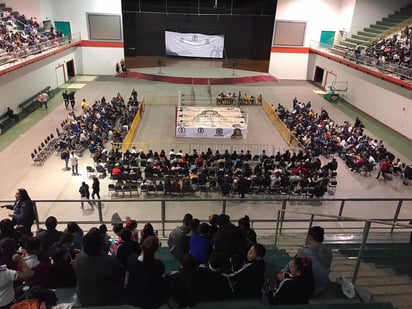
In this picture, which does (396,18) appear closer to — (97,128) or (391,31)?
(391,31)

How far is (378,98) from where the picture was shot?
2403 cm

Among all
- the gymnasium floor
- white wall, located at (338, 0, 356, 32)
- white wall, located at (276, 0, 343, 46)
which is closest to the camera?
the gymnasium floor

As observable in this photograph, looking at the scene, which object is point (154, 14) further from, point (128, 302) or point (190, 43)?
point (128, 302)

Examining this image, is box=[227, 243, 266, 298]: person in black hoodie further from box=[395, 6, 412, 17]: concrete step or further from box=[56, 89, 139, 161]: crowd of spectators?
box=[395, 6, 412, 17]: concrete step

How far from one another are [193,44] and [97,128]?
64.8 ft

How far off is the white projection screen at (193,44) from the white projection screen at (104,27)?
4.80 meters

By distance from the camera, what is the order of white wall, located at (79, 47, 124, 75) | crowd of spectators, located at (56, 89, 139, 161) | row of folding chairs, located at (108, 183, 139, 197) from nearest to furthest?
row of folding chairs, located at (108, 183, 139, 197)
crowd of spectators, located at (56, 89, 139, 161)
white wall, located at (79, 47, 124, 75)

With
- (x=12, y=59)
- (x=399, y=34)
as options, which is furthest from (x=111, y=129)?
(x=399, y=34)

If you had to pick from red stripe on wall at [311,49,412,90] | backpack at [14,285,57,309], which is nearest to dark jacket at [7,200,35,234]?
backpack at [14,285,57,309]

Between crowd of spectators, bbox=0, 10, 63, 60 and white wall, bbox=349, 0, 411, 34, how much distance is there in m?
26.8

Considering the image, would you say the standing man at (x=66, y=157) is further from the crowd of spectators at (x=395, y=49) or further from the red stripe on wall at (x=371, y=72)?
the crowd of spectators at (x=395, y=49)

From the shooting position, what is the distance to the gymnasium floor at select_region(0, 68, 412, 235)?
1272 centimetres

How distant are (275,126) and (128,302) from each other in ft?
63.3

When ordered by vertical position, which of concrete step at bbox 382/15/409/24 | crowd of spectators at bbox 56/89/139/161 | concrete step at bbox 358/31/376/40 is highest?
concrete step at bbox 382/15/409/24
